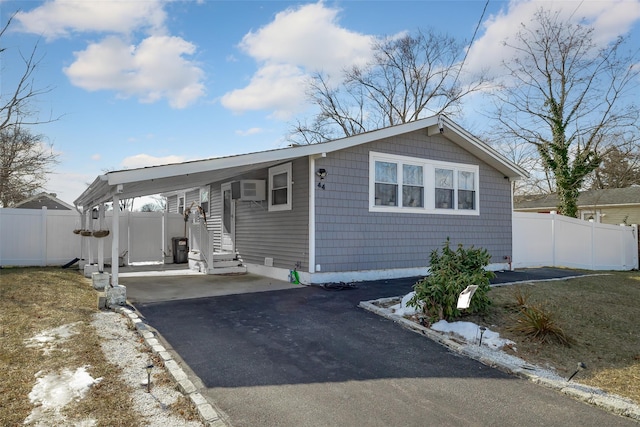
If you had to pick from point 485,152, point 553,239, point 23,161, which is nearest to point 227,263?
point 485,152

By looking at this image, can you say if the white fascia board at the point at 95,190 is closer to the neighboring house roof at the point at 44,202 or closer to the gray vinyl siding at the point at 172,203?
the gray vinyl siding at the point at 172,203

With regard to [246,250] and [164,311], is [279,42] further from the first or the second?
[164,311]

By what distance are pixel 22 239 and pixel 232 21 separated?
8857 millimetres

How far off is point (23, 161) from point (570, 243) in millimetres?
23049

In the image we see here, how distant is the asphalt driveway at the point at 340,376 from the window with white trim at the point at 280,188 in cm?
377

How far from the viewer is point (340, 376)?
3.99m

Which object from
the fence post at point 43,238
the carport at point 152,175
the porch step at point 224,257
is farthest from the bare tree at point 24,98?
the porch step at point 224,257

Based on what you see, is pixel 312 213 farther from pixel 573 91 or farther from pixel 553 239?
pixel 573 91

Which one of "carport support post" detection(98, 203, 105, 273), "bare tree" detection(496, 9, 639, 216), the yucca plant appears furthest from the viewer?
"bare tree" detection(496, 9, 639, 216)

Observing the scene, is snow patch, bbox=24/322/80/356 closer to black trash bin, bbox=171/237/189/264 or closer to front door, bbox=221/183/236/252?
front door, bbox=221/183/236/252

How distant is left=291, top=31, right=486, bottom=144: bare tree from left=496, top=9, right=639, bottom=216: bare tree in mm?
5166

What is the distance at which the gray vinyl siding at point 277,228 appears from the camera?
8.93 metres

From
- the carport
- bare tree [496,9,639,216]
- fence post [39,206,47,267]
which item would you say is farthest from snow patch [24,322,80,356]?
bare tree [496,9,639,216]

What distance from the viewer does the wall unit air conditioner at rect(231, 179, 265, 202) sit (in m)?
10.1
